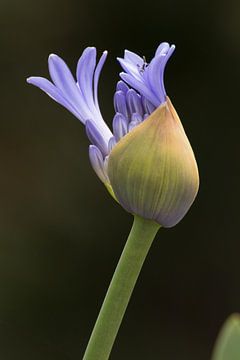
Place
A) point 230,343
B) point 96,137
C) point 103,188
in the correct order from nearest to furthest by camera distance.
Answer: point 230,343 → point 96,137 → point 103,188

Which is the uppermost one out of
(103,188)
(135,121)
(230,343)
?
(103,188)

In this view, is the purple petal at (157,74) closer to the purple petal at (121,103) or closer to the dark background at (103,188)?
the purple petal at (121,103)

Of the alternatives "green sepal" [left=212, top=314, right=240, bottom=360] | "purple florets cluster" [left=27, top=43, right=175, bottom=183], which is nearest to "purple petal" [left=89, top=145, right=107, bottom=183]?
"purple florets cluster" [left=27, top=43, right=175, bottom=183]

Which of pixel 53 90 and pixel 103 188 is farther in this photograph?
pixel 103 188

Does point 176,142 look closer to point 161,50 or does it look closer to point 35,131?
point 161,50

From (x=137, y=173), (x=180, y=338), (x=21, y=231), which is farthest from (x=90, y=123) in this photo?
(x=180, y=338)

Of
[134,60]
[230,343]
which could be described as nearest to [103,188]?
[134,60]

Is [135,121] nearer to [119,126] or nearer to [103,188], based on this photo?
[119,126]
